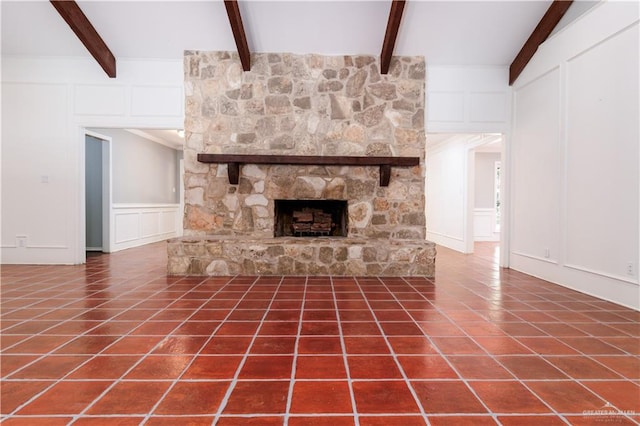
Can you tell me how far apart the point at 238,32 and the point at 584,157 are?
4091 millimetres

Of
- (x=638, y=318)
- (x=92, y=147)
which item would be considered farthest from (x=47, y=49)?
(x=638, y=318)

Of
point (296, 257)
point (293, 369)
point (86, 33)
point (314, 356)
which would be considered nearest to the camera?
point (293, 369)

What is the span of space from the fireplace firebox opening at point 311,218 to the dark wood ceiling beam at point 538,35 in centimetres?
301

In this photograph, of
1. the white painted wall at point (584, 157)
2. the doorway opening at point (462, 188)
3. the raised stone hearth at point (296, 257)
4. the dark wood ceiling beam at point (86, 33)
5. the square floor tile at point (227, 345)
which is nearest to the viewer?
the square floor tile at point (227, 345)

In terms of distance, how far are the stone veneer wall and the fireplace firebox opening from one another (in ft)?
1.14

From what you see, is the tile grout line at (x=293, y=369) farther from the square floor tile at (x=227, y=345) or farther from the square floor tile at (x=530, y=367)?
the square floor tile at (x=530, y=367)

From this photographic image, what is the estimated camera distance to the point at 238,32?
152 inches

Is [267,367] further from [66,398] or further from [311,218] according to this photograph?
[311,218]

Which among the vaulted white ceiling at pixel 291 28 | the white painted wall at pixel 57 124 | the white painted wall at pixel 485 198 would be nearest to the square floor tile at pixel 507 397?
the vaulted white ceiling at pixel 291 28

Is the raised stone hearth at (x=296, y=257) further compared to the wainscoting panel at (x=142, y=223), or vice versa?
the wainscoting panel at (x=142, y=223)

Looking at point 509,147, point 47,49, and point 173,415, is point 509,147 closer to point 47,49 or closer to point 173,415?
point 173,415

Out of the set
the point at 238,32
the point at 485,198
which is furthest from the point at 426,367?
the point at 485,198

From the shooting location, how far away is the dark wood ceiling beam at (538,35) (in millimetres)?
3725

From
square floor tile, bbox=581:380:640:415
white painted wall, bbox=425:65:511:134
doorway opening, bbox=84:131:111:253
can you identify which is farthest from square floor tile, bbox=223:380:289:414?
doorway opening, bbox=84:131:111:253
